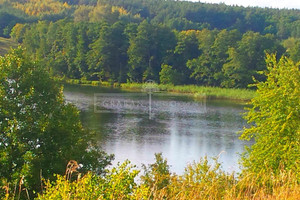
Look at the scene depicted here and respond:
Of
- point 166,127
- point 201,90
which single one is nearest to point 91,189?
point 166,127

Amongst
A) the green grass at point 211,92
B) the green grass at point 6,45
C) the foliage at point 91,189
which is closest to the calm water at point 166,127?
the green grass at point 211,92

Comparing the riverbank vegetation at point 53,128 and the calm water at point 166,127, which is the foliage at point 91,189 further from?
the calm water at point 166,127

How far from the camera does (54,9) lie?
127062 mm

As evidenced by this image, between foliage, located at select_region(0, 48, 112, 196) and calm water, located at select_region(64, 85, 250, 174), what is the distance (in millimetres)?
6063

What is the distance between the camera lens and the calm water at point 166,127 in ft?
77.3

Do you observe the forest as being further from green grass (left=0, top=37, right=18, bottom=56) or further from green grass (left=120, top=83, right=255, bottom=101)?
green grass (left=0, top=37, right=18, bottom=56)

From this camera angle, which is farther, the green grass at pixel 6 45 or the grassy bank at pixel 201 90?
the green grass at pixel 6 45

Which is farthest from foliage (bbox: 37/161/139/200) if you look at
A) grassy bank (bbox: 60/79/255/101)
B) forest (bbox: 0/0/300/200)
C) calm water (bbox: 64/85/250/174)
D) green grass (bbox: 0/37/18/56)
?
green grass (bbox: 0/37/18/56)

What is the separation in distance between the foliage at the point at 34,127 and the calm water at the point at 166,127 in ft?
19.9

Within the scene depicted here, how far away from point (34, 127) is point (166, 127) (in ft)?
59.2

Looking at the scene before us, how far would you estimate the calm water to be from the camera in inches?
928

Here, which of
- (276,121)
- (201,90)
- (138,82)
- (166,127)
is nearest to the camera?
(276,121)

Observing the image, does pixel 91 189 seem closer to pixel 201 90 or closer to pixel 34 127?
pixel 34 127

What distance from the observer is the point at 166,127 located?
3145 centimetres
